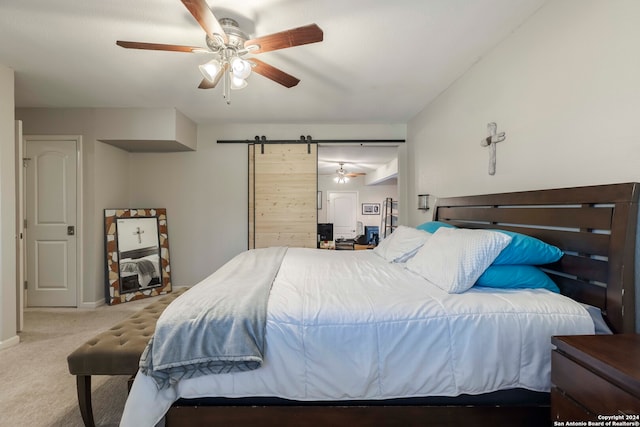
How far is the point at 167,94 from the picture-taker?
3.11 metres

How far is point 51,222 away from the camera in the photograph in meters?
3.51

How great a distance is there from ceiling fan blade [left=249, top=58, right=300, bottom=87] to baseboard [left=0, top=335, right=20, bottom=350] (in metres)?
3.06

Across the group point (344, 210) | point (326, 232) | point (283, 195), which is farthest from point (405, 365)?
point (344, 210)

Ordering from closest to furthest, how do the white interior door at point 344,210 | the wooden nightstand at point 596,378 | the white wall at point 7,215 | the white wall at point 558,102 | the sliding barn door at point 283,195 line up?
the wooden nightstand at point 596,378 < the white wall at point 558,102 < the white wall at point 7,215 < the sliding barn door at point 283,195 < the white interior door at point 344,210

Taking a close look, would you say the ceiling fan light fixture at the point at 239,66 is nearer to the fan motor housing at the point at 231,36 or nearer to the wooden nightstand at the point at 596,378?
the fan motor housing at the point at 231,36

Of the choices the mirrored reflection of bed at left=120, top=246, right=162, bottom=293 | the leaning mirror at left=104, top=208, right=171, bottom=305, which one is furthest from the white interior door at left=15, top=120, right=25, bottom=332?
the mirrored reflection of bed at left=120, top=246, right=162, bottom=293

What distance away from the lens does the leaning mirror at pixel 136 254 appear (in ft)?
12.0

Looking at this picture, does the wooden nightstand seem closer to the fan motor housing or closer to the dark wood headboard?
the dark wood headboard

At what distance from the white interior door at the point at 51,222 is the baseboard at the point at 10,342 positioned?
1032mm

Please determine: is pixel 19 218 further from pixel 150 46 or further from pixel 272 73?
pixel 272 73

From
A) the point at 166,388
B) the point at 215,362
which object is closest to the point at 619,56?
the point at 215,362

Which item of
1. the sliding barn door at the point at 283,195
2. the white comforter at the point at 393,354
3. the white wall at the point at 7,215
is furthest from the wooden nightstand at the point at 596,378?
the white wall at the point at 7,215

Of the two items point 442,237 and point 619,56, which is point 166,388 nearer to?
point 442,237

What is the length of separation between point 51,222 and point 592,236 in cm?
499
